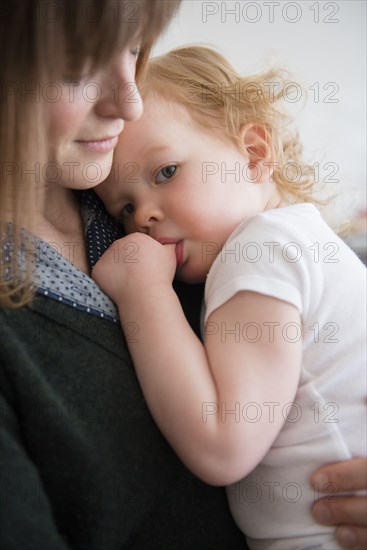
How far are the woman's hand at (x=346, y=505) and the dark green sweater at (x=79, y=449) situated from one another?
0.17m

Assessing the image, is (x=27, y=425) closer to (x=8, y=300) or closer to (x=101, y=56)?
(x=8, y=300)

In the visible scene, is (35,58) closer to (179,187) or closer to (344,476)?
(179,187)

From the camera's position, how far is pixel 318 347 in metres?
0.78

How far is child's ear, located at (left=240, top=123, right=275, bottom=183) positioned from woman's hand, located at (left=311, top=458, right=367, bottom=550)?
497mm

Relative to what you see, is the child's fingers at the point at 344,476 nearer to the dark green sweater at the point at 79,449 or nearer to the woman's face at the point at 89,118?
the dark green sweater at the point at 79,449

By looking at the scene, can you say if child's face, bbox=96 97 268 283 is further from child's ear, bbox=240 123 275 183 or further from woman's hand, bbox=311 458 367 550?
woman's hand, bbox=311 458 367 550

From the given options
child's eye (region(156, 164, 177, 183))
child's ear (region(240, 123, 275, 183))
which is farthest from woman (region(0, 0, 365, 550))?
child's ear (region(240, 123, 275, 183))

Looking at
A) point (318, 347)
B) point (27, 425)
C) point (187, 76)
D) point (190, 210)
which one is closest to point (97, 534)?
point (27, 425)

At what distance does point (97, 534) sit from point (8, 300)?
0.99 ft

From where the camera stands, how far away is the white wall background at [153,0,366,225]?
1.73 metres

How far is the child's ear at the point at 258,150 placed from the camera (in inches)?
39.3


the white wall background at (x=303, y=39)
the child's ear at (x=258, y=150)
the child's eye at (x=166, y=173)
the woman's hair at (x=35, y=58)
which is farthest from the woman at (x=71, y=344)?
the white wall background at (x=303, y=39)

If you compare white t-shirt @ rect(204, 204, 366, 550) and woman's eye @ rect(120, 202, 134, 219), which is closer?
white t-shirt @ rect(204, 204, 366, 550)

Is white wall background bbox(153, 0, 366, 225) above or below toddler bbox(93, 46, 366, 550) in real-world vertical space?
above
